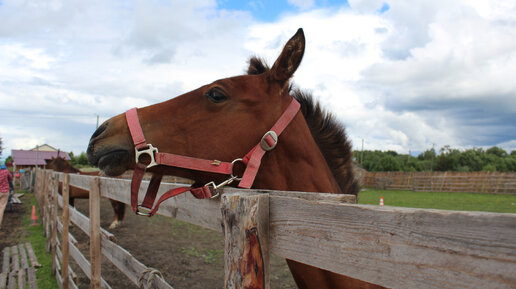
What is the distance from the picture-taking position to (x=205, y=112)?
7.00 feet

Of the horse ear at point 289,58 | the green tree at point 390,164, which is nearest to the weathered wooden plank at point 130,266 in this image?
the horse ear at point 289,58

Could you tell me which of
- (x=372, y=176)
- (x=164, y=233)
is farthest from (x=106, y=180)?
(x=372, y=176)

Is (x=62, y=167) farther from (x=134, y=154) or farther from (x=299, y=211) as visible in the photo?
(x=299, y=211)

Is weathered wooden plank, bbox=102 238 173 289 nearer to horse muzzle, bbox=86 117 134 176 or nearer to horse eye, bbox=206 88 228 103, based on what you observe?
horse muzzle, bbox=86 117 134 176

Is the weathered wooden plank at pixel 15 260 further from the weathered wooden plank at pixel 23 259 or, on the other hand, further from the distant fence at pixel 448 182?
the distant fence at pixel 448 182

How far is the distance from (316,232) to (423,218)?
361 millimetres

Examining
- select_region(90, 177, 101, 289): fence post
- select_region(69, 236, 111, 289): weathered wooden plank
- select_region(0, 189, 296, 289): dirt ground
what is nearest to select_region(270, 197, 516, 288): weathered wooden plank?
select_region(90, 177, 101, 289): fence post

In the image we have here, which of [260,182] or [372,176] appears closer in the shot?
[260,182]

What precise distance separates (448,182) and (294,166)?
101ft

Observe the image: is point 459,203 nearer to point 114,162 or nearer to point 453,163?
point 114,162

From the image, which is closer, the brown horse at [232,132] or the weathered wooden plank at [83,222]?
the brown horse at [232,132]

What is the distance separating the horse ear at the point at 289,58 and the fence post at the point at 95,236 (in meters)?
2.29

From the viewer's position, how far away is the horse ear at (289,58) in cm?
203

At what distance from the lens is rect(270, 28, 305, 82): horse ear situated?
2025 mm
